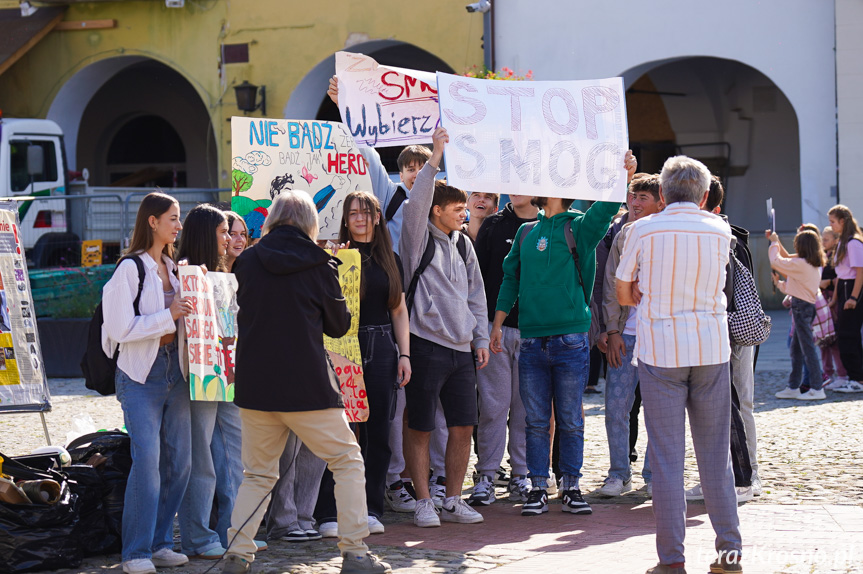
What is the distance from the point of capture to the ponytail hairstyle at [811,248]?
436 inches

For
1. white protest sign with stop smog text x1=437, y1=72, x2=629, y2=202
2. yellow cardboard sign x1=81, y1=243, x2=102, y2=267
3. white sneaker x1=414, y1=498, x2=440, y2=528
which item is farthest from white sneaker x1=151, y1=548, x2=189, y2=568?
yellow cardboard sign x1=81, y1=243, x2=102, y2=267

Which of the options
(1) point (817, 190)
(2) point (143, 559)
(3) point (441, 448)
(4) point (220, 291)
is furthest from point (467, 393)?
(1) point (817, 190)

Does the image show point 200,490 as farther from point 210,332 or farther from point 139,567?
point 210,332

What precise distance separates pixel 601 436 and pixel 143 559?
4.76 meters

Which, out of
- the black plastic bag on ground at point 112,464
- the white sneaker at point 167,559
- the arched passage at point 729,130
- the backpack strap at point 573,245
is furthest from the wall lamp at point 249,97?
the white sneaker at point 167,559

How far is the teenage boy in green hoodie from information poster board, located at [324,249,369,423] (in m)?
1.17

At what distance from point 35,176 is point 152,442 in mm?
15269

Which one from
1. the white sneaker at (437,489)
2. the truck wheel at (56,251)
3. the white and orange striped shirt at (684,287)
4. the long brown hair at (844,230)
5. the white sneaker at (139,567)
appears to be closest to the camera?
the white and orange striped shirt at (684,287)

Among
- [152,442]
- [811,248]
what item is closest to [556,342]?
[152,442]

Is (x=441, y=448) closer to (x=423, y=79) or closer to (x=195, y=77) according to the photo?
(x=423, y=79)

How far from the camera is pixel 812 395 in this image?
10.9m

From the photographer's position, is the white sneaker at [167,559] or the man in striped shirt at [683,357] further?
the white sneaker at [167,559]

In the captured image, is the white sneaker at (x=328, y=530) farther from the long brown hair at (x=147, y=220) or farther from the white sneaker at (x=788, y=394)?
the white sneaker at (x=788, y=394)

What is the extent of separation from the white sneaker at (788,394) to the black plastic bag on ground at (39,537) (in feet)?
24.9
